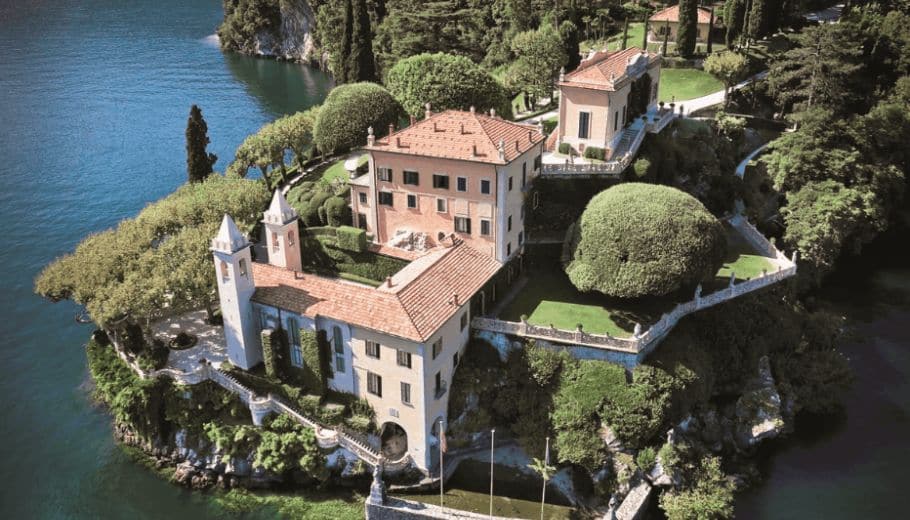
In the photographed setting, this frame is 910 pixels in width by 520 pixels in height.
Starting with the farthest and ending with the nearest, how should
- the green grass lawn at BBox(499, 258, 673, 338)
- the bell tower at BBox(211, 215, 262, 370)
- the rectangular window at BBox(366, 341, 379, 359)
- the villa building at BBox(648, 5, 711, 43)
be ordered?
1. the villa building at BBox(648, 5, 711, 43)
2. the green grass lawn at BBox(499, 258, 673, 338)
3. the bell tower at BBox(211, 215, 262, 370)
4. the rectangular window at BBox(366, 341, 379, 359)

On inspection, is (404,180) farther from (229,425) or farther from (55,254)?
(55,254)

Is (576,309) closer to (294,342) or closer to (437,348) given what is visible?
(437,348)

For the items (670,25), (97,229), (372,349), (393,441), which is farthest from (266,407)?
(670,25)

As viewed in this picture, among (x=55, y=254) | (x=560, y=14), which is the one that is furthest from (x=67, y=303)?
(x=560, y=14)

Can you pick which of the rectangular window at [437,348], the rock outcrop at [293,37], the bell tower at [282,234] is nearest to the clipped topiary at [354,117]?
the bell tower at [282,234]

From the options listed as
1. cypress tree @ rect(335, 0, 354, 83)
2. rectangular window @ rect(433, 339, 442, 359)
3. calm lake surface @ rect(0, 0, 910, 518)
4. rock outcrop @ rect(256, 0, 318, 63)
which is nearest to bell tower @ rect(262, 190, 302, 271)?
rectangular window @ rect(433, 339, 442, 359)

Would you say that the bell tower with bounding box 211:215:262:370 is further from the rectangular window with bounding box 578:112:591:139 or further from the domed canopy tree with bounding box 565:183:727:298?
the rectangular window with bounding box 578:112:591:139

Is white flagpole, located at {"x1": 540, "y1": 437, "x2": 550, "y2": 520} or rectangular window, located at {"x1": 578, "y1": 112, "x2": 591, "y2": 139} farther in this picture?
rectangular window, located at {"x1": 578, "y1": 112, "x2": 591, "y2": 139}

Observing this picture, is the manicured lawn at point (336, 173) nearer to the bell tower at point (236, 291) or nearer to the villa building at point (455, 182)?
the villa building at point (455, 182)
